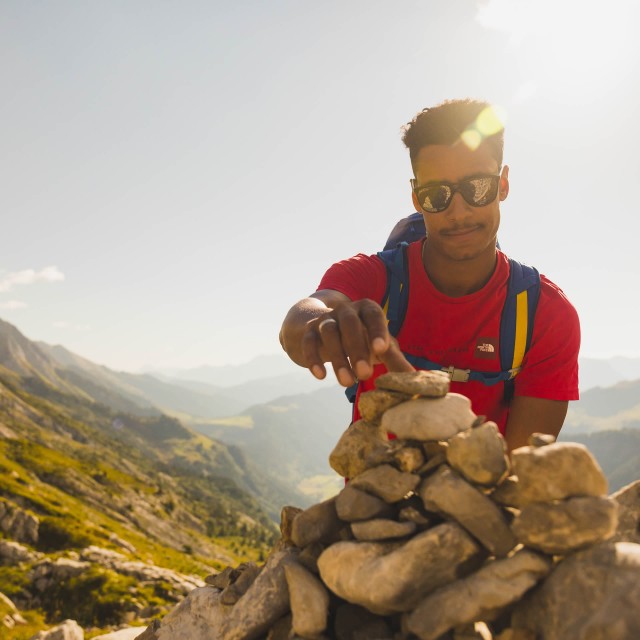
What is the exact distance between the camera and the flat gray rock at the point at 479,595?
3.80 m

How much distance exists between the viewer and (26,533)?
6981 centimetres

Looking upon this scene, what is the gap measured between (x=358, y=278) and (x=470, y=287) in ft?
6.21

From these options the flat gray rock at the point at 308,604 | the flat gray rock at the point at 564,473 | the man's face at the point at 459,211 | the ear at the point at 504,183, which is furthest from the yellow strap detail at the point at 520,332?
the flat gray rock at the point at 308,604

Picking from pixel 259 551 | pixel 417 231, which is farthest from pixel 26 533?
pixel 259 551

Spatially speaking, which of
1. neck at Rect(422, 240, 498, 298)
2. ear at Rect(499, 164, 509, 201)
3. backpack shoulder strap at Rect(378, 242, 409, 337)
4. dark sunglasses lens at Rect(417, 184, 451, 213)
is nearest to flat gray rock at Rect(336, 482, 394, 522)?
backpack shoulder strap at Rect(378, 242, 409, 337)

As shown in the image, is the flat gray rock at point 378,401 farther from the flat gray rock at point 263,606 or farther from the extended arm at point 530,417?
the extended arm at point 530,417

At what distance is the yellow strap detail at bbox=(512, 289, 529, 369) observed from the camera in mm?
6969

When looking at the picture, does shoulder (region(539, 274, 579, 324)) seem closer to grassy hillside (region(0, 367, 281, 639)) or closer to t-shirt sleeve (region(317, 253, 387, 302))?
t-shirt sleeve (region(317, 253, 387, 302))

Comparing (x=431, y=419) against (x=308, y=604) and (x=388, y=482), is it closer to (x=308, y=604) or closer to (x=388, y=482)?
(x=388, y=482)

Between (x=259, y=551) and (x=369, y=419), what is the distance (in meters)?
191

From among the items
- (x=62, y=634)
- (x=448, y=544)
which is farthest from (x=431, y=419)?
(x=62, y=634)

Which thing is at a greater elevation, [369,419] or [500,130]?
[500,130]

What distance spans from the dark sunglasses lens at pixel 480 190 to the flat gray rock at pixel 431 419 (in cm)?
356

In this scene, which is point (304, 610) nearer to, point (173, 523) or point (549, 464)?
point (549, 464)
